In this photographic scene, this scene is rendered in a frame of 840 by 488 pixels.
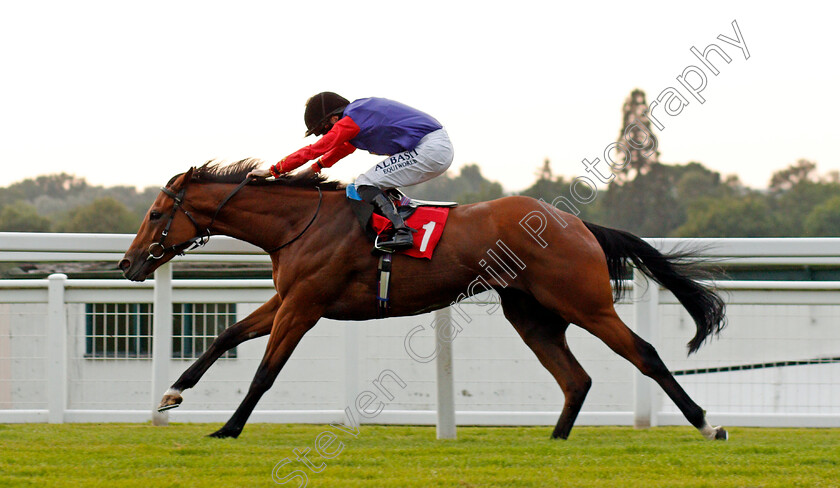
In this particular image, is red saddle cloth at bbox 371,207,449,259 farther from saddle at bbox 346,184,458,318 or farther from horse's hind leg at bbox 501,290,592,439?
horse's hind leg at bbox 501,290,592,439

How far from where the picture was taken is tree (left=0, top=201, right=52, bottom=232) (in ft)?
96.2

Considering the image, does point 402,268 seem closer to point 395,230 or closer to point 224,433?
point 395,230

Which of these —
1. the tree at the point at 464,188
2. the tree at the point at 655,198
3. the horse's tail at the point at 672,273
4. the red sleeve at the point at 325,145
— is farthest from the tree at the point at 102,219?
the tree at the point at 655,198

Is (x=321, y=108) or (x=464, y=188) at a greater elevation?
(x=464, y=188)

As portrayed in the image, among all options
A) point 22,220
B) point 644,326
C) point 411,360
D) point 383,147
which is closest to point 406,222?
point 383,147

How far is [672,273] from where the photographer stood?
5.31 metres

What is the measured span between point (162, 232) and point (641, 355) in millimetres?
2719

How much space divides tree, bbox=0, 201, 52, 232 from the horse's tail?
87.7ft

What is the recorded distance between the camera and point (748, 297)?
5.68 m

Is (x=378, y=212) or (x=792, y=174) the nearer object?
(x=378, y=212)

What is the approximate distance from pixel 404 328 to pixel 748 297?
2170mm

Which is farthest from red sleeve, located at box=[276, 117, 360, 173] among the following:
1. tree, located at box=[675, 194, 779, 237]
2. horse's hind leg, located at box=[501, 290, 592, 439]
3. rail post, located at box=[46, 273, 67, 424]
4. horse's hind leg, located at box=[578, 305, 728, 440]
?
tree, located at box=[675, 194, 779, 237]

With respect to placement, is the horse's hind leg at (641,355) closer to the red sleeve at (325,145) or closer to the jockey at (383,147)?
the jockey at (383,147)

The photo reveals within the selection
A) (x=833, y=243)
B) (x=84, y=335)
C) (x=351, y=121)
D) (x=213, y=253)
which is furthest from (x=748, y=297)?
(x=84, y=335)
